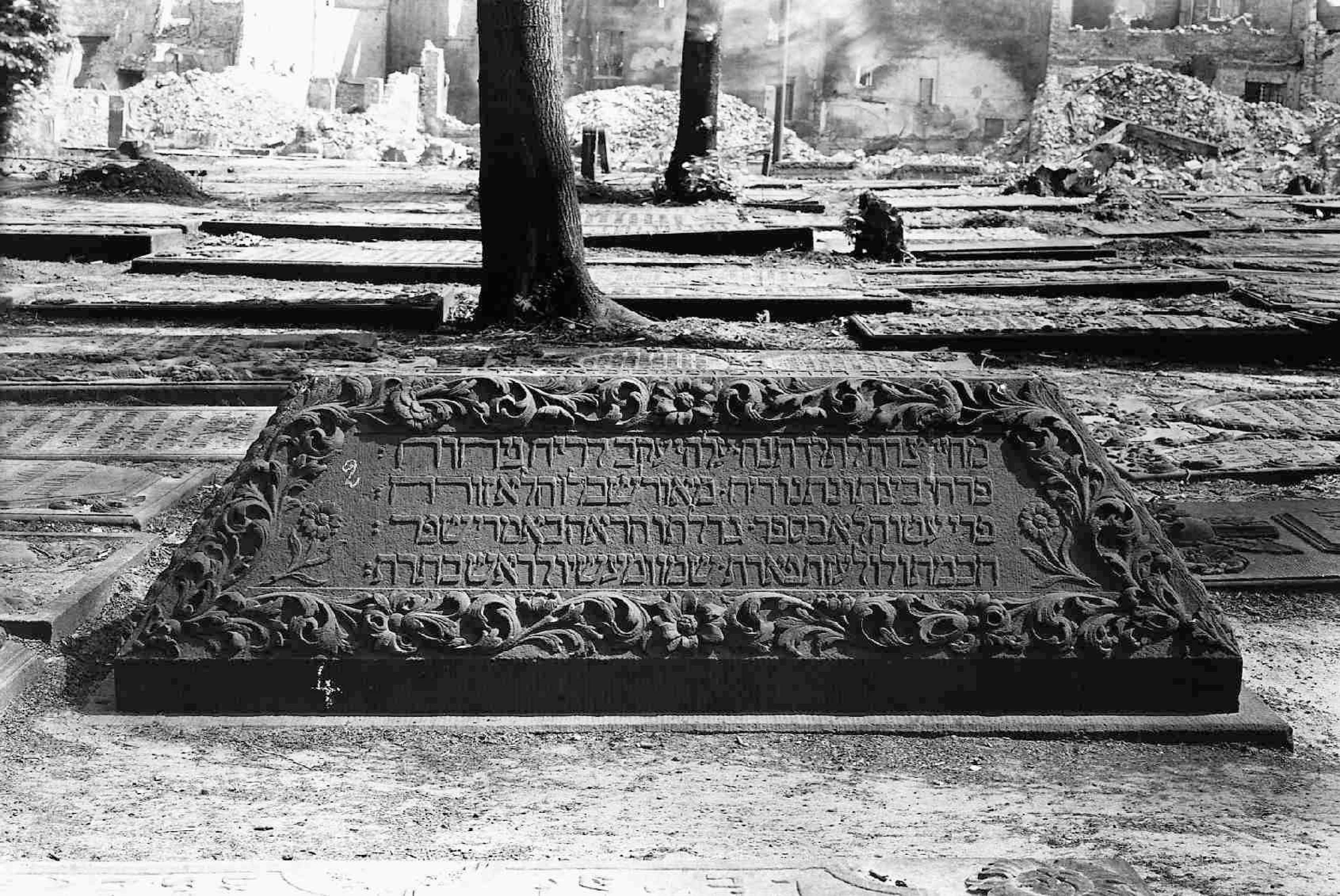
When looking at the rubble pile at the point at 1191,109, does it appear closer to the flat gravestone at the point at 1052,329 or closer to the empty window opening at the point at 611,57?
the empty window opening at the point at 611,57

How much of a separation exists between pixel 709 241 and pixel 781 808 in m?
10.5

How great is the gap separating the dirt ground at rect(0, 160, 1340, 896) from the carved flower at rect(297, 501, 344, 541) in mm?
409

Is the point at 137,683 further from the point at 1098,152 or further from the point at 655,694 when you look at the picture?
the point at 1098,152

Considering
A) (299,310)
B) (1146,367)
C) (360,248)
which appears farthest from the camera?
(360,248)

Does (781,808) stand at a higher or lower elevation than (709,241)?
lower

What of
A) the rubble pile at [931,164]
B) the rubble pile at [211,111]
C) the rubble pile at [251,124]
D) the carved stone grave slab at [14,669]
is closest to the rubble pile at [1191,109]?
the rubble pile at [931,164]

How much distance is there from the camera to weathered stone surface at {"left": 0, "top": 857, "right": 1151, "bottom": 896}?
2.46 metres

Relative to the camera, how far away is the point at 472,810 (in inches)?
115

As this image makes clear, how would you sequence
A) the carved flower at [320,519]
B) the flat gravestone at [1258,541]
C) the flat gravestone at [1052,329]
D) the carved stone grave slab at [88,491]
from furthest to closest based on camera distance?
the flat gravestone at [1052,329], the carved stone grave slab at [88,491], the flat gravestone at [1258,541], the carved flower at [320,519]

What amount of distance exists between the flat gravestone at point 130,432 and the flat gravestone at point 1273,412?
395 centimetres

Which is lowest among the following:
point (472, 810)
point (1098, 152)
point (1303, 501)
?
point (472, 810)

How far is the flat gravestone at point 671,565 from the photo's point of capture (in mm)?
3322

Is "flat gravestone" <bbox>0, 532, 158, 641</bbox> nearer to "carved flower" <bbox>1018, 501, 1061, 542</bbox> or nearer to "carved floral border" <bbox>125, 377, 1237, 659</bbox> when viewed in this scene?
"carved floral border" <bbox>125, 377, 1237, 659</bbox>

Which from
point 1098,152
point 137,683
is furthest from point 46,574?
point 1098,152
